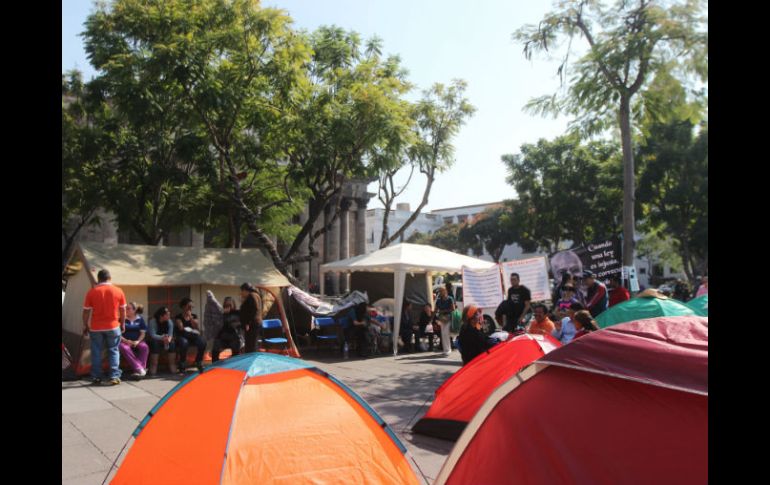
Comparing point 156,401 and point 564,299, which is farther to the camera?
point 564,299

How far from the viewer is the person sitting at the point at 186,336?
1064 cm

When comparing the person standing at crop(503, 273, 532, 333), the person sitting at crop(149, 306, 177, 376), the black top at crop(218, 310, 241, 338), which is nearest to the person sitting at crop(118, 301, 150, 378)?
the person sitting at crop(149, 306, 177, 376)

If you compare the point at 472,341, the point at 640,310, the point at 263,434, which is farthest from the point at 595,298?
the point at 263,434

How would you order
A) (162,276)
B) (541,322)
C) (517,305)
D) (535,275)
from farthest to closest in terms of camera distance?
(162,276) < (535,275) < (517,305) < (541,322)

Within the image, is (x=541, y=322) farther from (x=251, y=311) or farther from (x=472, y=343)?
(x=251, y=311)

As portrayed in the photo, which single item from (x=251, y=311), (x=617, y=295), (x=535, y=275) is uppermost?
(x=535, y=275)

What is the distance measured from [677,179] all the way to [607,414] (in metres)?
26.0

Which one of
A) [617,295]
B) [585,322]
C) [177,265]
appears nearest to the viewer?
[585,322]

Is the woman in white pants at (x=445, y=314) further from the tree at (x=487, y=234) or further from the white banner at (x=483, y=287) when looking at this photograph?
the tree at (x=487, y=234)

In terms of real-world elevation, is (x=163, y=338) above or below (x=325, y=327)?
above

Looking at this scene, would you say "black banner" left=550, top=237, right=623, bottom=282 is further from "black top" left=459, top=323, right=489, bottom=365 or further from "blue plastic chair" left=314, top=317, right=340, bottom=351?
"blue plastic chair" left=314, top=317, right=340, bottom=351

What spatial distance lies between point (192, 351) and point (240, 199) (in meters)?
5.62

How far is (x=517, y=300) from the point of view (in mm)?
11008
